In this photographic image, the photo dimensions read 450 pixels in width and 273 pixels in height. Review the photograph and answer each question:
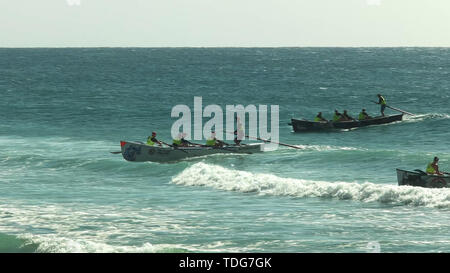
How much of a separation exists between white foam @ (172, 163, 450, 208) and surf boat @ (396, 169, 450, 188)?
502 mm

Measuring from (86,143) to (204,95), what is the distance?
131 feet

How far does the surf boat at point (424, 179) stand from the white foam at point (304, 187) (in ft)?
1.65

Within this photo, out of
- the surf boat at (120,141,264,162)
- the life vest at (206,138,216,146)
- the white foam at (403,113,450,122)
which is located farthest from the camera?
the white foam at (403,113,450,122)

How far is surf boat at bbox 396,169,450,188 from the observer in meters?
26.0

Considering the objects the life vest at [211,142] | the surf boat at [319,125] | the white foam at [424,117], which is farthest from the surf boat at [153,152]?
the white foam at [424,117]

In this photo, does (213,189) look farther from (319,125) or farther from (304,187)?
(319,125)

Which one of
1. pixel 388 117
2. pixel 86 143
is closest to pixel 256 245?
pixel 86 143

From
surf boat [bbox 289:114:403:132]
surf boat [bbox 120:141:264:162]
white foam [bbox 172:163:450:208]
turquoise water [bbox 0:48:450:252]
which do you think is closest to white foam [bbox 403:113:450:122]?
turquoise water [bbox 0:48:450:252]

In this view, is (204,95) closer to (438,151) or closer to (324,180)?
(438,151)

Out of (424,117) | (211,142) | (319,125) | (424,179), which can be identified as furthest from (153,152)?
(424,117)

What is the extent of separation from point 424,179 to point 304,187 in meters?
4.56

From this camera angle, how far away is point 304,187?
92.8 feet

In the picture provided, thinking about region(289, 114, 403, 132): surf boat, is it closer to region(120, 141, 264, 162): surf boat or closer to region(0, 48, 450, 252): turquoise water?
region(0, 48, 450, 252): turquoise water
